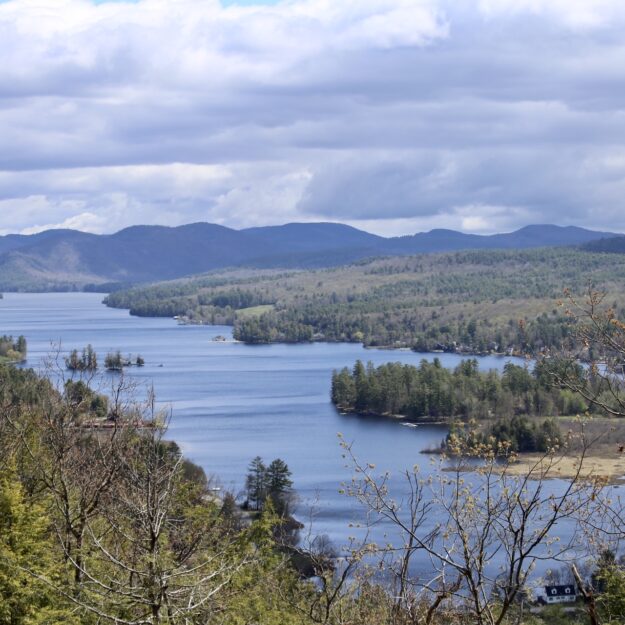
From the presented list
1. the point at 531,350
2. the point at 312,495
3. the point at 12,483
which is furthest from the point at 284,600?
the point at 312,495

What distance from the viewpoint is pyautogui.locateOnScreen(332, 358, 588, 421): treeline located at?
6981 centimetres

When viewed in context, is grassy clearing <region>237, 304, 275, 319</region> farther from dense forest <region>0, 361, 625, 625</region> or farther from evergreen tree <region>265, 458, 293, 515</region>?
dense forest <region>0, 361, 625, 625</region>

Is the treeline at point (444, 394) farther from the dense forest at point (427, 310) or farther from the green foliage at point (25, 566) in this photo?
the green foliage at point (25, 566)

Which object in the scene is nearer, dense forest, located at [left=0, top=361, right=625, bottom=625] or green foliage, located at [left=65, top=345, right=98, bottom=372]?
dense forest, located at [left=0, top=361, right=625, bottom=625]

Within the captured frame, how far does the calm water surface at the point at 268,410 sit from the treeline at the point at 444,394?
7.72 feet

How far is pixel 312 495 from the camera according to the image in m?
42.4

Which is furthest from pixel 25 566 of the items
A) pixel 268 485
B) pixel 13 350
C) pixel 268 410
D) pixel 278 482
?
pixel 13 350

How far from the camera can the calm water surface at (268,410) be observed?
1844 inches

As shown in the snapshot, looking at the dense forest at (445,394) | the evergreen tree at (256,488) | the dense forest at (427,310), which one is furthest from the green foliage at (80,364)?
the dense forest at (427,310)

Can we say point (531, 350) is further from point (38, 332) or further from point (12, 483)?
point (38, 332)

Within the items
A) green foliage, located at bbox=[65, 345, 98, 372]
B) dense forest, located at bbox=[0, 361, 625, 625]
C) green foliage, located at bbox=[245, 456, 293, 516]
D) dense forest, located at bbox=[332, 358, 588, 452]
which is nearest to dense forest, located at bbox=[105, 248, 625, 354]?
dense forest, located at bbox=[332, 358, 588, 452]

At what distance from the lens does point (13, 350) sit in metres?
89.2

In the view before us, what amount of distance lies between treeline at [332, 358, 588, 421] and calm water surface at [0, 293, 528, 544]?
2.35m

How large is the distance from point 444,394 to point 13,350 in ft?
122
